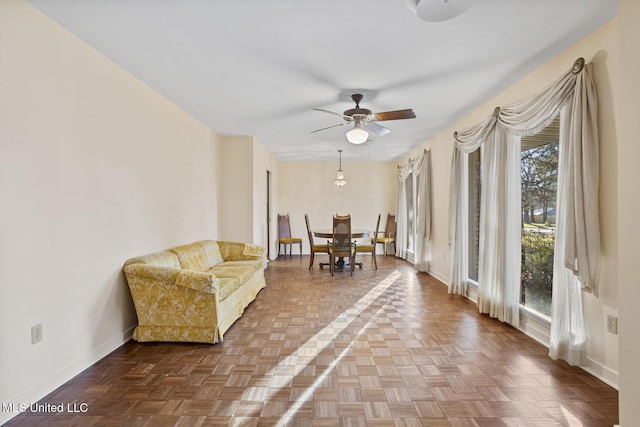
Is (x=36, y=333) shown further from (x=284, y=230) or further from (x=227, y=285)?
(x=284, y=230)

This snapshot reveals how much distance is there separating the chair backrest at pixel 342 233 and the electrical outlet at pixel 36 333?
4.05 metres

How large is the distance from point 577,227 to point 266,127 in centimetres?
386

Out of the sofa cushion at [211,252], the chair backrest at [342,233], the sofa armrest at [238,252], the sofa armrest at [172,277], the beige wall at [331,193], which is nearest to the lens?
the sofa armrest at [172,277]

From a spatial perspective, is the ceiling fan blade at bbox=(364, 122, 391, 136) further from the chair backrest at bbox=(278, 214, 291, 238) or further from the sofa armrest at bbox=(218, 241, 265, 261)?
the chair backrest at bbox=(278, 214, 291, 238)

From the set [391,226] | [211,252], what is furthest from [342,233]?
[211,252]

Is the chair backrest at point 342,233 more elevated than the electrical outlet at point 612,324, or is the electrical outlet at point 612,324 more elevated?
the chair backrest at point 342,233

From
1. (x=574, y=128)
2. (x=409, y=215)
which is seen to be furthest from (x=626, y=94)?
(x=409, y=215)

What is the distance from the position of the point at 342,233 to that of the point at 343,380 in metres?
3.48

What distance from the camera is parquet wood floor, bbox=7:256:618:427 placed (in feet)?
5.72

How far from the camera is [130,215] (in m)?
2.87

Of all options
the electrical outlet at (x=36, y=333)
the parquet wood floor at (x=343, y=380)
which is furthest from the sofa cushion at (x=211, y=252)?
the electrical outlet at (x=36, y=333)

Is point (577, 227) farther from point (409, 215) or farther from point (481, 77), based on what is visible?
point (409, 215)

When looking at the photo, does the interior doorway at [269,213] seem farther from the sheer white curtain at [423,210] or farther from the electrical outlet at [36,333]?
the electrical outlet at [36,333]

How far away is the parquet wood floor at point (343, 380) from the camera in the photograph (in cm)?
174
